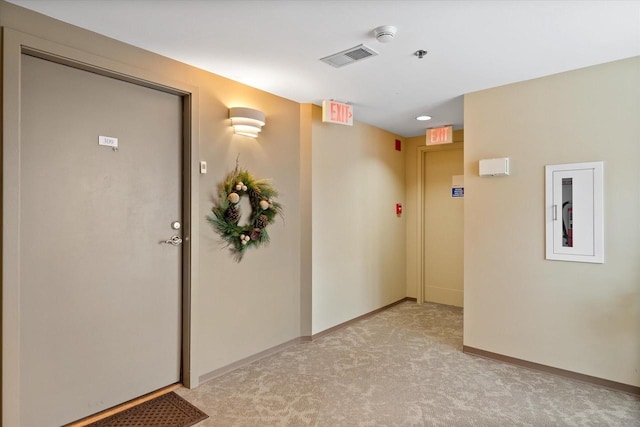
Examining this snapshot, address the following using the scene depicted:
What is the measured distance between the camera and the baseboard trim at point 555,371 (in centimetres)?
268

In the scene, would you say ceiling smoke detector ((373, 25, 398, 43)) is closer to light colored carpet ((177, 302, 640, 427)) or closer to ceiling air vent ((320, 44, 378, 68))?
ceiling air vent ((320, 44, 378, 68))

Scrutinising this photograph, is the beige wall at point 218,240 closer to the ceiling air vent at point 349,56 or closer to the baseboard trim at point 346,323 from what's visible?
the baseboard trim at point 346,323

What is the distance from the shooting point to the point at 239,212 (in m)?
3.09

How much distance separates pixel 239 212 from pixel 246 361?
4.43ft

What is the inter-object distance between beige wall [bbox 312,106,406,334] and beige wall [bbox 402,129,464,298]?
125 millimetres

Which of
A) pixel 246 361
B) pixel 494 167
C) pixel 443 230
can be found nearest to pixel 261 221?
pixel 246 361

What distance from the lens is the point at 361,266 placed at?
4504mm

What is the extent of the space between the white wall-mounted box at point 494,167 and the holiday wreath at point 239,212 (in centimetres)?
194

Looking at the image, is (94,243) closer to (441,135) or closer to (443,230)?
(441,135)

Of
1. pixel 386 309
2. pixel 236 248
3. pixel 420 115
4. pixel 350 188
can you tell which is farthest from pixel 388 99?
pixel 386 309

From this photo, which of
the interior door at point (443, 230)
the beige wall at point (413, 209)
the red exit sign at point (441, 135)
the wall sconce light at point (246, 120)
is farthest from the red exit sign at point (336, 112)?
the interior door at point (443, 230)

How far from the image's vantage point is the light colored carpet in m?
2.35

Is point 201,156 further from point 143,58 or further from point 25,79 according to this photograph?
point 25,79

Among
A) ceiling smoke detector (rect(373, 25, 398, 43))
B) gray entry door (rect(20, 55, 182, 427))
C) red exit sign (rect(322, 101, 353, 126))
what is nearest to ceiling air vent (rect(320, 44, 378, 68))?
ceiling smoke detector (rect(373, 25, 398, 43))
